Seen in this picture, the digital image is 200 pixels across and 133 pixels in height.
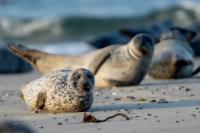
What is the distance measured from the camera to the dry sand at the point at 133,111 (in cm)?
530

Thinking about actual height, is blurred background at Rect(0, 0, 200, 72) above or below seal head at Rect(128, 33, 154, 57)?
above

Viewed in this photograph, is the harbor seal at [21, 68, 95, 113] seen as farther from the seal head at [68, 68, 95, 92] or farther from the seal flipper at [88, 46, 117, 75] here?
the seal flipper at [88, 46, 117, 75]

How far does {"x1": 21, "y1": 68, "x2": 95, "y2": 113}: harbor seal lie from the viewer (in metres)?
6.10

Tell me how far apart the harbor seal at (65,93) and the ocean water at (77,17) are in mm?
14882

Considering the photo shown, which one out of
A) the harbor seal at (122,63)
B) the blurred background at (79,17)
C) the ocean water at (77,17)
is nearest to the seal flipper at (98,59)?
the harbor seal at (122,63)

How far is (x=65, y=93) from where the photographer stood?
20.1 ft

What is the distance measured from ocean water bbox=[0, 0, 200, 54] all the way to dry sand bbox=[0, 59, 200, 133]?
516 inches

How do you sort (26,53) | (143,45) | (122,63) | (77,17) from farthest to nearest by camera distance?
(77,17) < (26,53) < (122,63) < (143,45)

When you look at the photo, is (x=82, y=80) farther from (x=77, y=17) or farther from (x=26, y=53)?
(x=77, y=17)

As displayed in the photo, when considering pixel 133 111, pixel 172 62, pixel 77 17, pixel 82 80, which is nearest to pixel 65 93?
pixel 82 80

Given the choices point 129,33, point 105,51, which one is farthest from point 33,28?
point 105,51

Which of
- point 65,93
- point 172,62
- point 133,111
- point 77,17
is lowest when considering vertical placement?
point 133,111

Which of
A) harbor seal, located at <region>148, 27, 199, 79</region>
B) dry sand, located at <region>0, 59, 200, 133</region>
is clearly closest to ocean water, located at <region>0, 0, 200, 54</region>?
harbor seal, located at <region>148, 27, 199, 79</region>

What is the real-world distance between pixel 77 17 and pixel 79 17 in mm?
89
